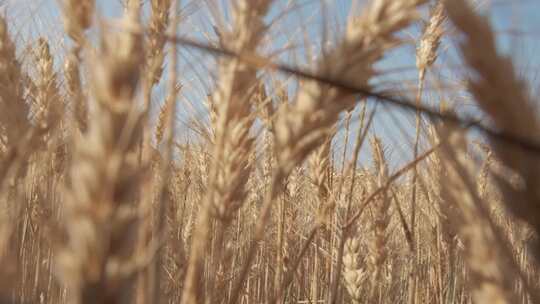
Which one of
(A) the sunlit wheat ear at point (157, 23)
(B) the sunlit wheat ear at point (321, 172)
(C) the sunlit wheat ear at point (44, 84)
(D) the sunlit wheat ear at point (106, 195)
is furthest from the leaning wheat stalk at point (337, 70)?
(B) the sunlit wheat ear at point (321, 172)

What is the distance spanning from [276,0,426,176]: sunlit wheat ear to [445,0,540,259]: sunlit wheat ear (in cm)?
9

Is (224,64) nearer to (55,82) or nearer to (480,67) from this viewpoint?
(480,67)

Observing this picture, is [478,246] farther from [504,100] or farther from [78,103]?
[78,103]

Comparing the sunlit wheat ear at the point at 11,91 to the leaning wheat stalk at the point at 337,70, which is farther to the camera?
the sunlit wheat ear at the point at 11,91

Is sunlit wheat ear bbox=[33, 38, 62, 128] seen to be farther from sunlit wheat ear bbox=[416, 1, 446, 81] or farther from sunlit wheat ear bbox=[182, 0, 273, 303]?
sunlit wheat ear bbox=[416, 1, 446, 81]

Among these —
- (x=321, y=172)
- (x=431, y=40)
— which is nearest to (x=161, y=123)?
(x=321, y=172)

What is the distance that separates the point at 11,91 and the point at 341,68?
39.9 inches

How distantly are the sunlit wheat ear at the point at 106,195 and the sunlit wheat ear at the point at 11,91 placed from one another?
0.85 metres

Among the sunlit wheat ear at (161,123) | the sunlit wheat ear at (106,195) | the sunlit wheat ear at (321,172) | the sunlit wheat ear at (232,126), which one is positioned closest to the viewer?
the sunlit wheat ear at (106,195)

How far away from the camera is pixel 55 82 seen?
1880mm

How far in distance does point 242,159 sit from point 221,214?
0.11 m

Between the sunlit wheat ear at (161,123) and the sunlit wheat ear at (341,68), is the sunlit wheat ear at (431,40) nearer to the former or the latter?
the sunlit wheat ear at (161,123)

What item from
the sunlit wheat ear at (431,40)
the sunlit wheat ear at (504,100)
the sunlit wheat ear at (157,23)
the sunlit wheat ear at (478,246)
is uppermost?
the sunlit wheat ear at (431,40)

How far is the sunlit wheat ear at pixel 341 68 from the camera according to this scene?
85cm
